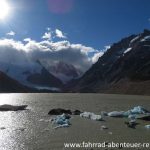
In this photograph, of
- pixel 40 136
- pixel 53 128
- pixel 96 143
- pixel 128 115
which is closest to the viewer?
pixel 96 143

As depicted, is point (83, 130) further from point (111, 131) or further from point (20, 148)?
point (20, 148)

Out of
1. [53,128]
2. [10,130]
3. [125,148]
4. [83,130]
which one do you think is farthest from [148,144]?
[10,130]

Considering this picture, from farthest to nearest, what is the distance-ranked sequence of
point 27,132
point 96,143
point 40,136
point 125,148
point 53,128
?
point 53,128
point 27,132
point 40,136
point 96,143
point 125,148

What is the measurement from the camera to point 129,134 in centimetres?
3697

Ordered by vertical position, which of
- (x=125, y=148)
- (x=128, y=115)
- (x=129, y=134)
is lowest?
(x=125, y=148)

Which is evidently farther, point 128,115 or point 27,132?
point 128,115

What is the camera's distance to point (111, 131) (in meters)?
38.9

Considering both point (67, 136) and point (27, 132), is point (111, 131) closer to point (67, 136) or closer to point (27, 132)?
point (67, 136)

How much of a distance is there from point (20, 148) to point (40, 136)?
19.5 feet

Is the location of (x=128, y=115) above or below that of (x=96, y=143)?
above

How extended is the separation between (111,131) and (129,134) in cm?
264

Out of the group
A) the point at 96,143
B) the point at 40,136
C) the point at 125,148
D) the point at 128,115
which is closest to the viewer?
the point at 125,148

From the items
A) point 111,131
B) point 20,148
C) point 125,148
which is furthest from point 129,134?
point 20,148

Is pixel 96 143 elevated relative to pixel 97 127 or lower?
lower
